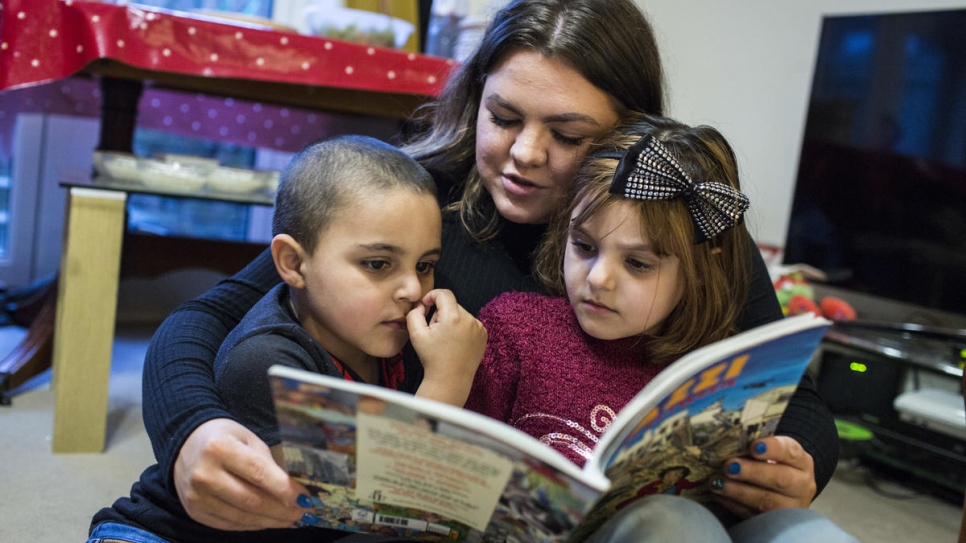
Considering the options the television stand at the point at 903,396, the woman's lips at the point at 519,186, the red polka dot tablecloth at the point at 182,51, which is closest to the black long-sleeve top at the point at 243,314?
the woman's lips at the point at 519,186

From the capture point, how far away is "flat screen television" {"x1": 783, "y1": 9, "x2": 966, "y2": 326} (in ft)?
8.46

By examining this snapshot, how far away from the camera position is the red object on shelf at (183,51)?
1.66m

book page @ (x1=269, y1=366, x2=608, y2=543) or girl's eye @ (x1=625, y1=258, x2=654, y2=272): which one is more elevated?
girl's eye @ (x1=625, y1=258, x2=654, y2=272)

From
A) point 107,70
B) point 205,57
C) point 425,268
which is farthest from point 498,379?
point 107,70

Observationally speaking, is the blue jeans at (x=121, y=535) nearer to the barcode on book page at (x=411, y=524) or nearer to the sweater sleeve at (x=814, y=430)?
the barcode on book page at (x=411, y=524)

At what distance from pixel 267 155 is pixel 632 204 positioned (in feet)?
7.56

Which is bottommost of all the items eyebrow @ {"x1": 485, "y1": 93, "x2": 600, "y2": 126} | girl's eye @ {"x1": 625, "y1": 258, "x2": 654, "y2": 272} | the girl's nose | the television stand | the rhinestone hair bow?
the television stand

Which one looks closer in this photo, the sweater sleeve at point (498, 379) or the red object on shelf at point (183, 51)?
the sweater sleeve at point (498, 379)

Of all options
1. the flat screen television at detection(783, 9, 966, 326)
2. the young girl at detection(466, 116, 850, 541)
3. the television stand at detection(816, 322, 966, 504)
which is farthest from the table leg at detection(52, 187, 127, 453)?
the flat screen television at detection(783, 9, 966, 326)

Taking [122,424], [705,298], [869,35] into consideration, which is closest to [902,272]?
[869,35]

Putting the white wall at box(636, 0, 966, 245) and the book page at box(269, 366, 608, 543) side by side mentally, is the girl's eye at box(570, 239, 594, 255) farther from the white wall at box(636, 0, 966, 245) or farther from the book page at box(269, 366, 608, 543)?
the white wall at box(636, 0, 966, 245)

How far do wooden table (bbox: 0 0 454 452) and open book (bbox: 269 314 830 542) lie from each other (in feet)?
3.74

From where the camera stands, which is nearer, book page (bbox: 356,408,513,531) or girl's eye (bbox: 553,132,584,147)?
book page (bbox: 356,408,513,531)

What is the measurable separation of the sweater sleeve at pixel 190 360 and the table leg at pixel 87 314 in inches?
27.5
